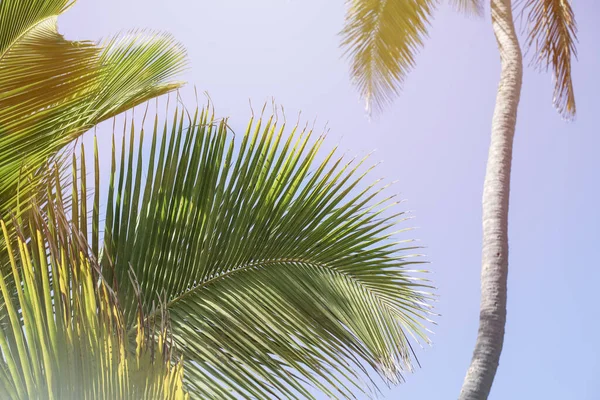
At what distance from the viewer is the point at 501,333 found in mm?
4629

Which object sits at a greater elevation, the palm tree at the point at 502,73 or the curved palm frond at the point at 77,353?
the palm tree at the point at 502,73

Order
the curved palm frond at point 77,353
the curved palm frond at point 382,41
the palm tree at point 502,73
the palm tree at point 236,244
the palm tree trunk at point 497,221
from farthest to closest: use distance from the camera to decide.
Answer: the curved palm frond at point 382,41, the palm tree at point 502,73, the palm tree trunk at point 497,221, the palm tree at point 236,244, the curved palm frond at point 77,353

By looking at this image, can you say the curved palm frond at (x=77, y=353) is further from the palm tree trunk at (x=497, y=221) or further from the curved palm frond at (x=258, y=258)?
the palm tree trunk at (x=497, y=221)

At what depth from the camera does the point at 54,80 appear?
273 centimetres

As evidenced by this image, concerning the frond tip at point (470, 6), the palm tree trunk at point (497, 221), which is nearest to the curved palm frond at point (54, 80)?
the palm tree trunk at point (497, 221)

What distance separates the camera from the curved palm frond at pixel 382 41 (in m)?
7.76

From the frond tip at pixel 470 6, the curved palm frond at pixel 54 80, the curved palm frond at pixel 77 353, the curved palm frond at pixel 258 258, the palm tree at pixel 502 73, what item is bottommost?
the curved palm frond at pixel 77 353

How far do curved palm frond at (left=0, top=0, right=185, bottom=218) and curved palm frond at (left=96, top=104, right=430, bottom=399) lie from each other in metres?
0.33

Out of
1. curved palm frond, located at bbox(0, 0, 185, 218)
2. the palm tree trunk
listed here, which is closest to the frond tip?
the palm tree trunk

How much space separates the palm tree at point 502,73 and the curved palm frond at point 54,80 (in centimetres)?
285

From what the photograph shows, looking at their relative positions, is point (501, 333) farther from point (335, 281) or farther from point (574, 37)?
point (574, 37)

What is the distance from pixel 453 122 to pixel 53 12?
558 inches

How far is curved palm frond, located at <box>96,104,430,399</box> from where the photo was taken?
79.7 inches

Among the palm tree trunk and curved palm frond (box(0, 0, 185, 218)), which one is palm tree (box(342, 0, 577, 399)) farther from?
curved palm frond (box(0, 0, 185, 218))
